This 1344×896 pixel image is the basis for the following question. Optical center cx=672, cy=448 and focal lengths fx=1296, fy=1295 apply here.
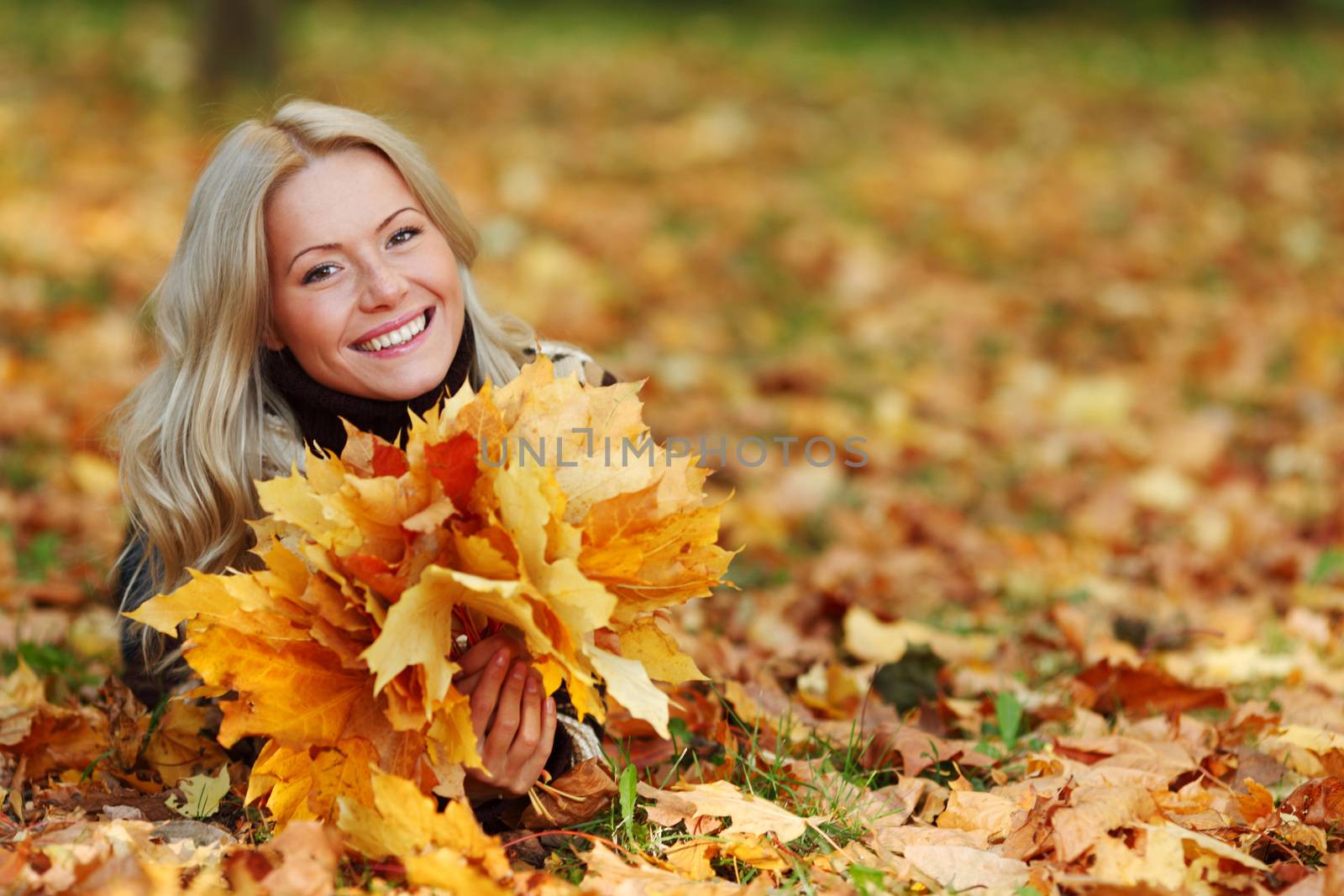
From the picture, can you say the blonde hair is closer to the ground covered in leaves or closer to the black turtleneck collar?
the black turtleneck collar

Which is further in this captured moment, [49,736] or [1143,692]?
[1143,692]

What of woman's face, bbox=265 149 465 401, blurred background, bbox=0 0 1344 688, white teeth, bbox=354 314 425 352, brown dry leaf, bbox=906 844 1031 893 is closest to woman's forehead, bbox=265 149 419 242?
woman's face, bbox=265 149 465 401

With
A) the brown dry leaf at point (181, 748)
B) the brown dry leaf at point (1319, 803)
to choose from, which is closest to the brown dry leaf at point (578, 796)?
the brown dry leaf at point (181, 748)

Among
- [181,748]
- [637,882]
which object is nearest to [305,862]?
[637,882]

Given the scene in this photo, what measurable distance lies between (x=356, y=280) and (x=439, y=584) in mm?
737

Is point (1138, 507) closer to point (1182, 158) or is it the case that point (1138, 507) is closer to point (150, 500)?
point (150, 500)

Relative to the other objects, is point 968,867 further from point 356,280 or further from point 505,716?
point 356,280

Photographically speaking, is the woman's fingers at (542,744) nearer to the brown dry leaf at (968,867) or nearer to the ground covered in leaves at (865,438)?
the ground covered in leaves at (865,438)

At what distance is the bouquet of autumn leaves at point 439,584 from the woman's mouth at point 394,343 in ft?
1.43

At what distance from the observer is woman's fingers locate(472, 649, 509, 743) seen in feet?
5.82

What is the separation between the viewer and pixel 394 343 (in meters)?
2.16

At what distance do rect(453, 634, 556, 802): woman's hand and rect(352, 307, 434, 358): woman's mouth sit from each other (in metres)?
0.59

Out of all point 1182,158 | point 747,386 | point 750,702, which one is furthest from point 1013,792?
point 1182,158

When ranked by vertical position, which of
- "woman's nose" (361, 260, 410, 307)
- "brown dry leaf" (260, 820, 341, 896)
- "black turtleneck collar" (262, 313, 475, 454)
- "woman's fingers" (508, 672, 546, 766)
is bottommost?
"brown dry leaf" (260, 820, 341, 896)
